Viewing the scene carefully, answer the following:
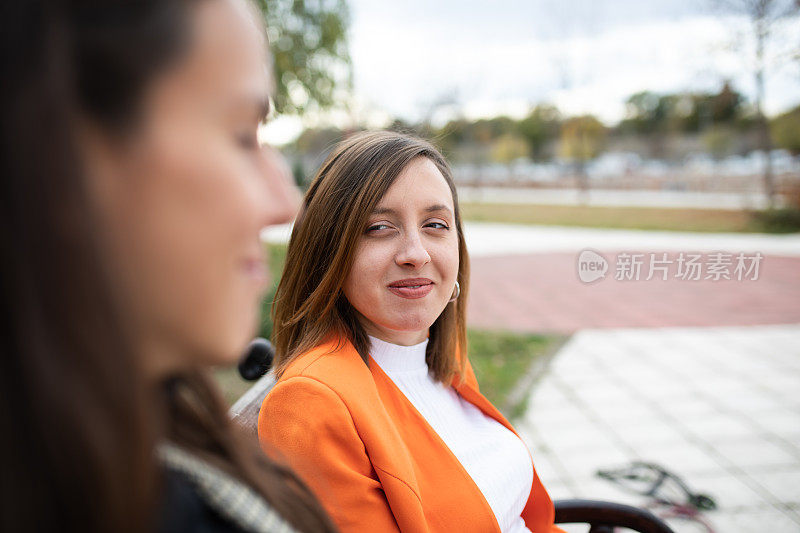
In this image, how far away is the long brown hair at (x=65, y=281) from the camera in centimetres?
45

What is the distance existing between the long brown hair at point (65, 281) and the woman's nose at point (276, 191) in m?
0.18

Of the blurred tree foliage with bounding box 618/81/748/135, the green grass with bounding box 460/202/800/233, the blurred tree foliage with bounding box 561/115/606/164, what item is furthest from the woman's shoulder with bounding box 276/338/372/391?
the blurred tree foliage with bounding box 618/81/748/135

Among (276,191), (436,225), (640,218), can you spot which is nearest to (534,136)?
(640,218)

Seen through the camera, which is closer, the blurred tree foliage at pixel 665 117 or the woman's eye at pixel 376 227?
the woman's eye at pixel 376 227

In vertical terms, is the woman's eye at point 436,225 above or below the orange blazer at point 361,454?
above

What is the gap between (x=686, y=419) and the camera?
4281mm

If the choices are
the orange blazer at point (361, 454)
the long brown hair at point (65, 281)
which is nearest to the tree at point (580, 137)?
the orange blazer at point (361, 454)

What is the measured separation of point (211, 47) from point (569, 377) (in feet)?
16.7

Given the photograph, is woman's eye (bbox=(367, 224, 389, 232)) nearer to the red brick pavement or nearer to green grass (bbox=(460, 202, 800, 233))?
the red brick pavement

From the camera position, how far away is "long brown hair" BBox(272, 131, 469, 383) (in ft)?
4.75

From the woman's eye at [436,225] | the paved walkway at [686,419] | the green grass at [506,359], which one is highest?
the woman's eye at [436,225]

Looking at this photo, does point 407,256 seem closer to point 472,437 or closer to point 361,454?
point 361,454

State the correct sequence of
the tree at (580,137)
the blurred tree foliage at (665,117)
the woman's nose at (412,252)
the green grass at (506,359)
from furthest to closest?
the blurred tree foliage at (665,117) → the tree at (580,137) → the green grass at (506,359) → the woman's nose at (412,252)

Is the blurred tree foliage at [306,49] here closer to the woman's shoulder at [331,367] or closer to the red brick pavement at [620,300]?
the red brick pavement at [620,300]
